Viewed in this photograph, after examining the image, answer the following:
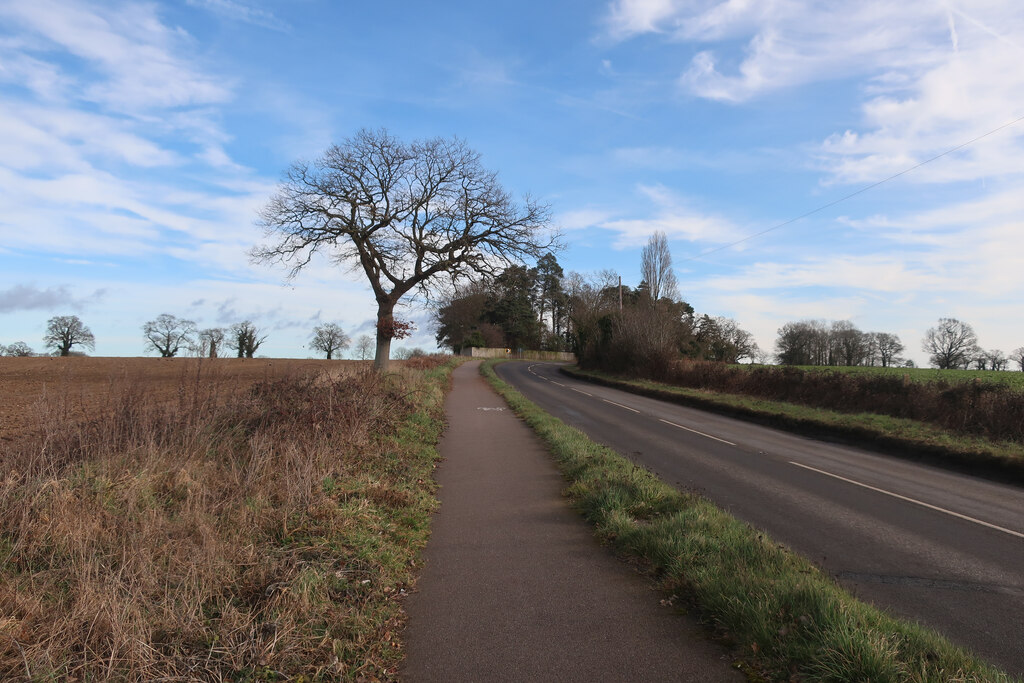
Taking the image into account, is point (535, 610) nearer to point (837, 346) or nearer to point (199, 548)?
point (199, 548)

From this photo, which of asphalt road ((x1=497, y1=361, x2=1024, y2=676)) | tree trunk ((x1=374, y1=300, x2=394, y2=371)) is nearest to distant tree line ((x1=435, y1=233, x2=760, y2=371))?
tree trunk ((x1=374, y1=300, x2=394, y2=371))

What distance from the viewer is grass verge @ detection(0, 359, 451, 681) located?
3.55 metres

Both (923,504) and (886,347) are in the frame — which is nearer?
(923,504)

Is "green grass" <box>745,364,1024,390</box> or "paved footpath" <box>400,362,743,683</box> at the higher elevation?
"green grass" <box>745,364,1024,390</box>

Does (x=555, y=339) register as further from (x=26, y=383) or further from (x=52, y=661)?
(x=52, y=661)

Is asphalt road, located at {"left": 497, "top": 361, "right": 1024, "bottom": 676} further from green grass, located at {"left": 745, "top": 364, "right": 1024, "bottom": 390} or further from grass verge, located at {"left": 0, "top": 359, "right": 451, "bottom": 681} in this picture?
green grass, located at {"left": 745, "top": 364, "right": 1024, "bottom": 390}

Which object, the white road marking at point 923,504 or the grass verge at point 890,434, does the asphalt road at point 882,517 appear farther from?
the grass verge at point 890,434

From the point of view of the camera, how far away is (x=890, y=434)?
Answer: 15008 mm

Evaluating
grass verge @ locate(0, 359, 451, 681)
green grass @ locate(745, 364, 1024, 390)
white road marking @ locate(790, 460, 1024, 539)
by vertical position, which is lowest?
white road marking @ locate(790, 460, 1024, 539)

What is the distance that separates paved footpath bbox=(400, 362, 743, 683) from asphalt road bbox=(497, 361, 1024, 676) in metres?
2.04

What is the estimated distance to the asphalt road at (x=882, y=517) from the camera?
493cm

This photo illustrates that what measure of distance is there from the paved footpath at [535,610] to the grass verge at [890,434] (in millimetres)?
9696

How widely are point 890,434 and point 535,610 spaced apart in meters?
13.9

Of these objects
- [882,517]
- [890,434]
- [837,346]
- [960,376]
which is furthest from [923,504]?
[837,346]
